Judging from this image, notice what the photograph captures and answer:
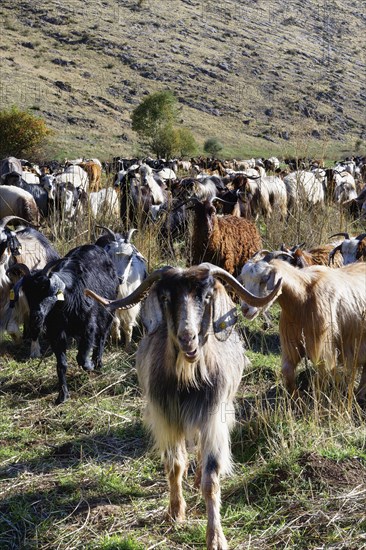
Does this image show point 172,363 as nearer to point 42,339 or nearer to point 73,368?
point 73,368

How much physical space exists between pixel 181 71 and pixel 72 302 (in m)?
60.7

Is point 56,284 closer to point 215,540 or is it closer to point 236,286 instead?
point 236,286

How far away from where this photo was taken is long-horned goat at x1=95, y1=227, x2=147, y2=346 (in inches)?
319

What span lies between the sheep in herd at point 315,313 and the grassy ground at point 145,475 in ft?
1.36

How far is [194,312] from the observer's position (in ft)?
13.2

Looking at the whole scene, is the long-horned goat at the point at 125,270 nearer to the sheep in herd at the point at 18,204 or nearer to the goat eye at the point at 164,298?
the goat eye at the point at 164,298

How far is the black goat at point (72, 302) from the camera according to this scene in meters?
6.52

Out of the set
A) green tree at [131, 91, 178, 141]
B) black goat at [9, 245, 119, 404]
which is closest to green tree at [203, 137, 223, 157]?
green tree at [131, 91, 178, 141]

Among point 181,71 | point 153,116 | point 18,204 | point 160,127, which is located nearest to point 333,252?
point 18,204

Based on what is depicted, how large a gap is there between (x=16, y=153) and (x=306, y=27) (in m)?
55.4

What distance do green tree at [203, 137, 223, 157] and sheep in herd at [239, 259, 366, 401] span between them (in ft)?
151

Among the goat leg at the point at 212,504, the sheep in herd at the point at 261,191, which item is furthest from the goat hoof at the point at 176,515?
the sheep in herd at the point at 261,191

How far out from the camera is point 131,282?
331 inches

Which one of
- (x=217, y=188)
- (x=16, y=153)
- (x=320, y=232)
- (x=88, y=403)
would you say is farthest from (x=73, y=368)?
(x=16, y=153)
